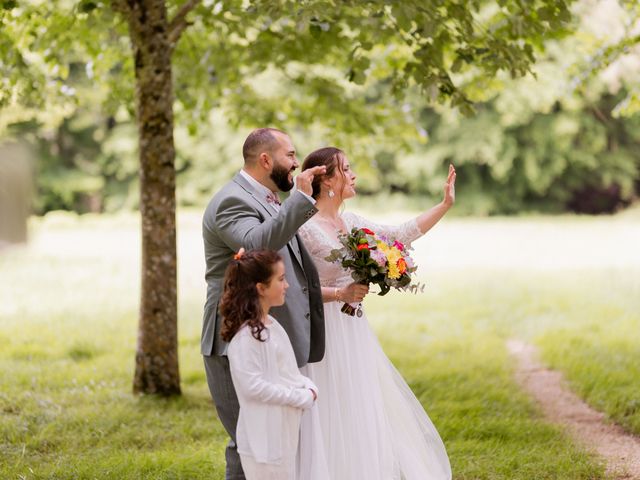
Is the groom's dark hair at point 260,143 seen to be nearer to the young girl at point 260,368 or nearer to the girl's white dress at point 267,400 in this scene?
the young girl at point 260,368

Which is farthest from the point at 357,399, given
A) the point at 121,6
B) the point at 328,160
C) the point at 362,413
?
the point at 121,6

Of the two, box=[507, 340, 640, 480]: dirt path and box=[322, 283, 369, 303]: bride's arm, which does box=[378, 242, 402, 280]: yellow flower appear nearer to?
box=[322, 283, 369, 303]: bride's arm

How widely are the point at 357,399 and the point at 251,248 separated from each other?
48.9 inches

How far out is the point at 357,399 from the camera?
4.50 metres

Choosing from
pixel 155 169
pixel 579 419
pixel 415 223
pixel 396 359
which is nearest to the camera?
pixel 415 223

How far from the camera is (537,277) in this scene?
1516 cm

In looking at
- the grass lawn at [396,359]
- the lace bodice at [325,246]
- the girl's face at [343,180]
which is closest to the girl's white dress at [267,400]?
the lace bodice at [325,246]

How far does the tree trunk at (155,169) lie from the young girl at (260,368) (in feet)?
10.6

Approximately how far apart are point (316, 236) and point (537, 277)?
11.5m

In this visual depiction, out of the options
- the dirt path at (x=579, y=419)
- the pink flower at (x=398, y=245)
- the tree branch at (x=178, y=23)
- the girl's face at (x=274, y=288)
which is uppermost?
the tree branch at (x=178, y=23)

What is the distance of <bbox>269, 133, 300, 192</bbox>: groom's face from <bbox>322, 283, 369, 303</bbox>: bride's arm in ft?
2.08

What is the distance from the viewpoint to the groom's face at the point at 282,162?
4.01 meters

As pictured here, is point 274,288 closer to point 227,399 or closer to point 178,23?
point 227,399

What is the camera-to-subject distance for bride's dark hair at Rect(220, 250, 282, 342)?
11.6 feet
